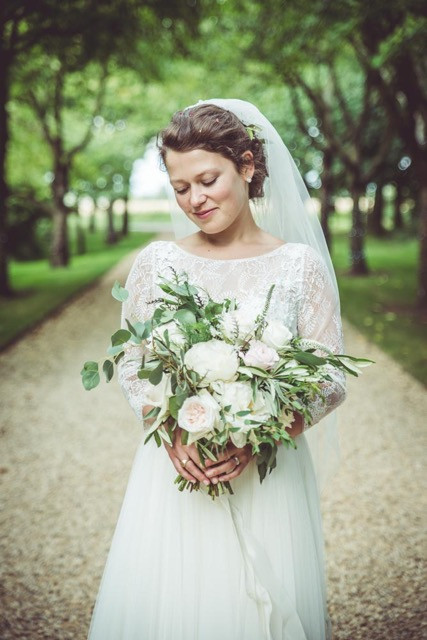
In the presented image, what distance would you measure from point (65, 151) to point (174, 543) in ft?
64.6

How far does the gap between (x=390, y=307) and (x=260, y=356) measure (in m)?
10.8

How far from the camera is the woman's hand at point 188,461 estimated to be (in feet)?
6.33

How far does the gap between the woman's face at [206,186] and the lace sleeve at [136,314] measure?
30 centimetres

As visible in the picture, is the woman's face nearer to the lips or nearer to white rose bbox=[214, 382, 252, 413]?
the lips

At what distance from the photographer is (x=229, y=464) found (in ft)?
6.40

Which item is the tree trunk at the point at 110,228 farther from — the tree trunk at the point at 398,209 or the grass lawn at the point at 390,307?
the tree trunk at the point at 398,209

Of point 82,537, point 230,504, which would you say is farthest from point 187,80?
point 230,504

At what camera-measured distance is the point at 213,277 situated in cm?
231

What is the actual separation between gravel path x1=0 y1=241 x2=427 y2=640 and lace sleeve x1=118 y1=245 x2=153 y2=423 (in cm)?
182

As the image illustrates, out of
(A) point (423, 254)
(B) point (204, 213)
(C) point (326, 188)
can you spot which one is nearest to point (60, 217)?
(C) point (326, 188)

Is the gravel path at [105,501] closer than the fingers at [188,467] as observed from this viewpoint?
No

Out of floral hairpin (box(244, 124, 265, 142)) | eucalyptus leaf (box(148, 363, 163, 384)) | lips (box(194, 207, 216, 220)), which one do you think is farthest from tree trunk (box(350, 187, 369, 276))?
eucalyptus leaf (box(148, 363, 163, 384))

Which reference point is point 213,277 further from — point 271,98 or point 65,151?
point 65,151

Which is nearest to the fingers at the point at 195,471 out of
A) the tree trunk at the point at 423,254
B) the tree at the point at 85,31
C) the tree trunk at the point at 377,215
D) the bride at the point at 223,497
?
the bride at the point at 223,497
